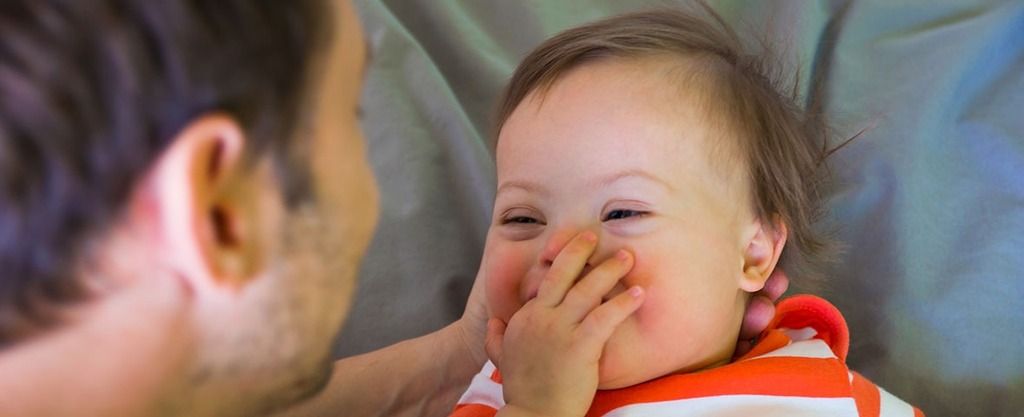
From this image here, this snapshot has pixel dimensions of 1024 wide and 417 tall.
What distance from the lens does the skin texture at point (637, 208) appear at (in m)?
0.82

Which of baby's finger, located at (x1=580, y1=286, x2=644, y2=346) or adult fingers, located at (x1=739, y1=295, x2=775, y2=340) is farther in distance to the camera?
adult fingers, located at (x1=739, y1=295, x2=775, y2=340)

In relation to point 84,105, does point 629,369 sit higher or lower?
lower

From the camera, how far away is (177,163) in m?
0.41

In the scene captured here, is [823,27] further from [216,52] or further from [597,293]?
[216,52]

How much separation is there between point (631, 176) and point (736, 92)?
17 centimetres

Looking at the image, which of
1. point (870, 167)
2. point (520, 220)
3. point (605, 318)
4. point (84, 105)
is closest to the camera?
point (84, 105)

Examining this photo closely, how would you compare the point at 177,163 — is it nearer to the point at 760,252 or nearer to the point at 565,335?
the point at 565,335

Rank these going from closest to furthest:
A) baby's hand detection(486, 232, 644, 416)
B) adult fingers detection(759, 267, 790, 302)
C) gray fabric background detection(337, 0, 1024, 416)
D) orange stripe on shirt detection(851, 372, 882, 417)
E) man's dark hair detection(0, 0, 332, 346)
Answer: man's dark hair detection(0, 0, 332, 346), baby's hand detection(486, 232, 644, 416), orange stripe on shirt detection(851, 372, 882, 417), adult fingers detection(759, 267, 790, 302), gray fabric background detection(337, 0, 1024, 416)

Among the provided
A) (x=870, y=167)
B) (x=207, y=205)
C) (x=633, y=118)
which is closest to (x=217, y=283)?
(x=207, y=205)

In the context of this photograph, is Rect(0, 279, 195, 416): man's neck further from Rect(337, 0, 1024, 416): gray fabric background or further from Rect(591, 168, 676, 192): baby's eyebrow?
Rect(337, 0, 1024, 416): gray fabric background

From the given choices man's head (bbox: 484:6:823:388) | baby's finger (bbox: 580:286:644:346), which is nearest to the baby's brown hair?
man's head (bbox: 484:6:823:388)

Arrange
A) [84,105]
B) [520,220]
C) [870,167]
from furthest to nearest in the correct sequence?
1. [870,167]
2. [520,220]
3. [84,105]

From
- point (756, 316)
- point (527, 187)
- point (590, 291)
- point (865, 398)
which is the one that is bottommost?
point (865, 398)

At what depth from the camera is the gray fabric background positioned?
1.12 m
